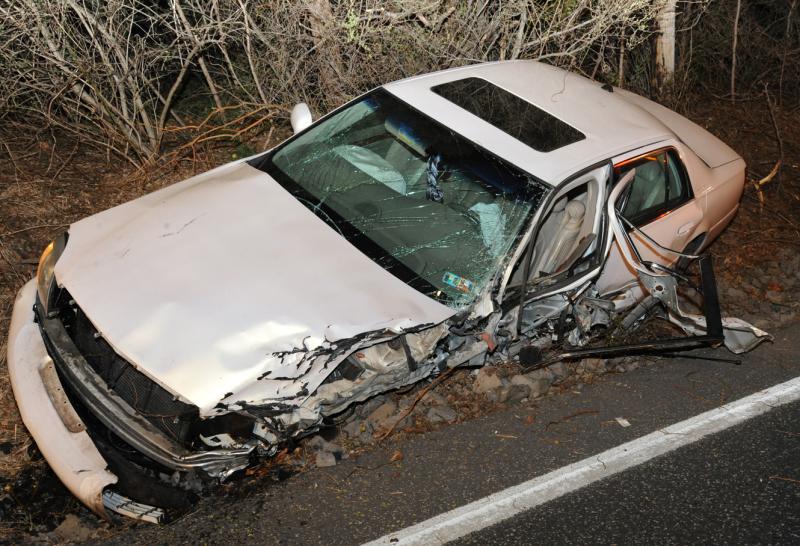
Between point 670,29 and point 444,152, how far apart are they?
478 centimetres

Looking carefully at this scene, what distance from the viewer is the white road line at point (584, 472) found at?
379cm

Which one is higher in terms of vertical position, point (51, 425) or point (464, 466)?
point (51, 425)

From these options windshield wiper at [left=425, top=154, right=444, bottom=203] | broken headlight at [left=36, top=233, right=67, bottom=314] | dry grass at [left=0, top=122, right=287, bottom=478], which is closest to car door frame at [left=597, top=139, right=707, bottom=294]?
windshield wiper at [left=425, top=154, right=444, bottom=203]

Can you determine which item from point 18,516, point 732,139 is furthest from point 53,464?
point 732,139

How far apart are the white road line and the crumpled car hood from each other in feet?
2.93

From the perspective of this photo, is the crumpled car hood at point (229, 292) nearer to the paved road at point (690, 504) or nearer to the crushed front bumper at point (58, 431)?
the crushed front bumper at point (58, 431)

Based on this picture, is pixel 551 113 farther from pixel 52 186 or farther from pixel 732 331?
pixel 52 186

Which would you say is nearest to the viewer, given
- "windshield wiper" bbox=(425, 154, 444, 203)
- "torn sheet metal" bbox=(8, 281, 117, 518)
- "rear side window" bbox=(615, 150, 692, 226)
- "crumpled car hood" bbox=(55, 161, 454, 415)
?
"torn sheet metal" bbox=(8, 281, 117, 518)

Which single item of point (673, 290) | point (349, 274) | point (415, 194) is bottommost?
point (673, 290)

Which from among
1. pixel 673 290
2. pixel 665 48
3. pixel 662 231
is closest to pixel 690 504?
pixel 673 290

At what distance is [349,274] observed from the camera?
13.1ft

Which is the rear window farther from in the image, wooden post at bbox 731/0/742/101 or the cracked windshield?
wooden post at bbox 731/0/742/101

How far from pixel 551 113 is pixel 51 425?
3.23 m

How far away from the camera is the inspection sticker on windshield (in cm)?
415
